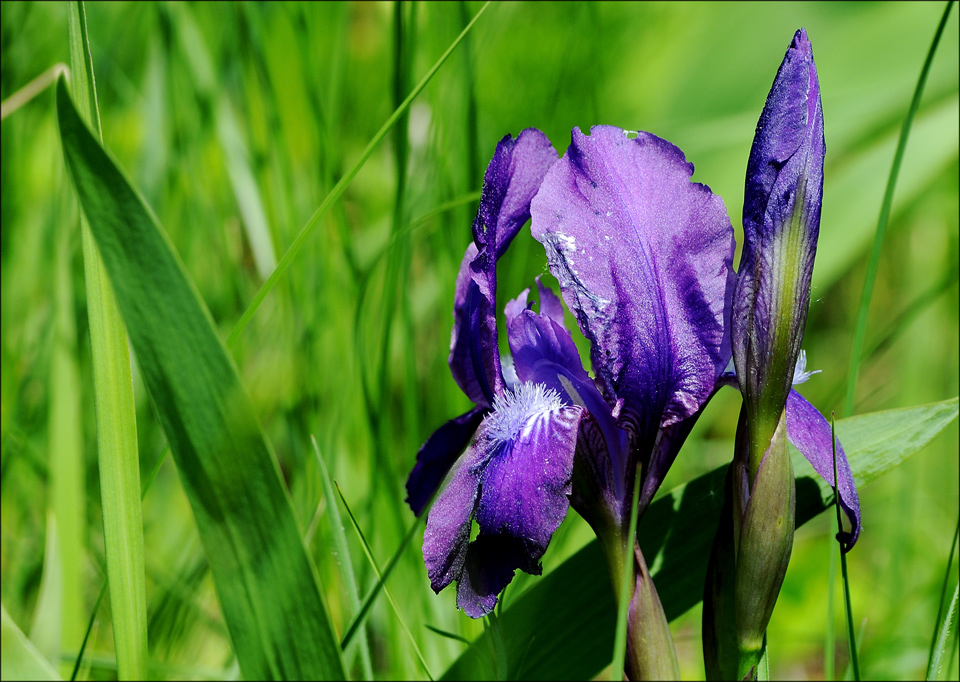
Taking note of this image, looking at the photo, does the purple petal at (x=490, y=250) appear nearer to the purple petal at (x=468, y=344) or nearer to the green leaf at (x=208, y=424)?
the purple petal at (x=468, y=344)

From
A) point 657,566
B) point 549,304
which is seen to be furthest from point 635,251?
point 657,566

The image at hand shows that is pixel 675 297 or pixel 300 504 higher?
pixel 675 297

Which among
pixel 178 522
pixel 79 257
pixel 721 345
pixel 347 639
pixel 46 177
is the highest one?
pixel 46 177

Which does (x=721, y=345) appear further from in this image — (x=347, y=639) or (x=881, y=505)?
(x=881, y=505)

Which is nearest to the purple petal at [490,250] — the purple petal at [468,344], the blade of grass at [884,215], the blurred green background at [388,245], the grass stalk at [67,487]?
the purple petal at [468,344]

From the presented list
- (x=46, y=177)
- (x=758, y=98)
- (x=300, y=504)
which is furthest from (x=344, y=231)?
→ (x=758, y=98)

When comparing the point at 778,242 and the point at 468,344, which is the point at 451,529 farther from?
the point at 778,242
